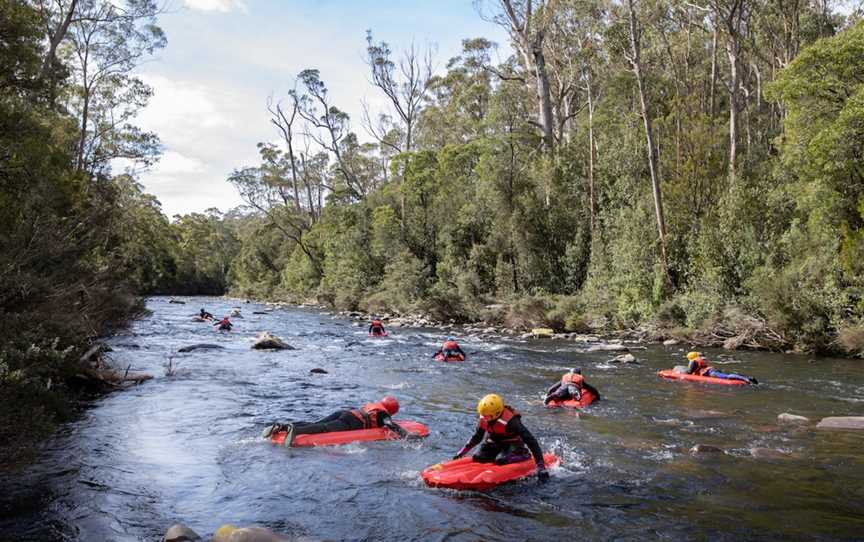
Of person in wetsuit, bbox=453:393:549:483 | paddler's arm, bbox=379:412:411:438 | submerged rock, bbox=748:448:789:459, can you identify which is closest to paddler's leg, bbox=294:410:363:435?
paddler's arm, bbox=379:412:411:438

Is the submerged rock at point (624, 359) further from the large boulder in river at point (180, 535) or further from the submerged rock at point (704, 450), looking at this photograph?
the large boulder in river at point (180, 535)

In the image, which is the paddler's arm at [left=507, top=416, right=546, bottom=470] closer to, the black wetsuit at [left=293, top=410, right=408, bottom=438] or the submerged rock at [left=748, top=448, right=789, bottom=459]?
the black wetsuit at [left=293, top=410, right=408, bottom=438]

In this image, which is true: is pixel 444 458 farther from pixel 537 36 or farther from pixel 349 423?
pixel 537 36

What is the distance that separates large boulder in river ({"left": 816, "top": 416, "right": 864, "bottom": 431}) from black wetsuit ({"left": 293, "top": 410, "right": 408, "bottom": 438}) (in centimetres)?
718

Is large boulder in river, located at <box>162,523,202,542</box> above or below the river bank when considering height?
below

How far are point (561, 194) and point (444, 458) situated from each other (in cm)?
2520

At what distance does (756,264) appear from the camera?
2180 centimetres

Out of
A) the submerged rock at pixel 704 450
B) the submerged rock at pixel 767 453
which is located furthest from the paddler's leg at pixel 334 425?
the submerged rock at pixel 767 453

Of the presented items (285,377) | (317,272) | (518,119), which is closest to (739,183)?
(518,119)

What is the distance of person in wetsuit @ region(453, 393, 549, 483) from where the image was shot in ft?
25.6

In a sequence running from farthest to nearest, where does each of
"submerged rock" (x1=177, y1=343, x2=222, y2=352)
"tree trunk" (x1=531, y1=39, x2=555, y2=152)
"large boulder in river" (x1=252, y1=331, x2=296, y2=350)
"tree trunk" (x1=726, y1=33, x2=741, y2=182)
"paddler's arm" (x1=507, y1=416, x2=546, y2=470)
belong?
"tree trunk" (x1=531, y1=39, x2=555, y2=152), "tree trunk" (x1=726, y1=33, x2=741, y2=182), "large boulder in river" (x1=252, y1=331, x2=296, y2=350), "submerged rock" (x1=177, y1=343, x2=222, y2=352), "paddler's arm" (x1=507, y1=416, x2=546, y2=470)

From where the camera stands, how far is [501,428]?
8070 millimetres

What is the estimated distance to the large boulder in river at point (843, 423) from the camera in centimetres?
1009

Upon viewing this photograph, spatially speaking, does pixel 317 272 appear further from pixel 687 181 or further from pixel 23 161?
pixel 23 161
